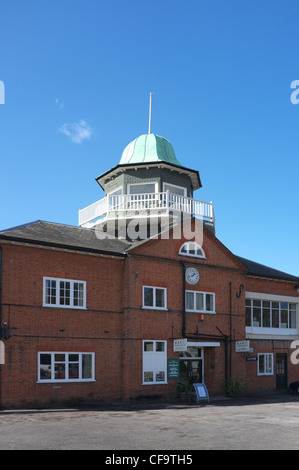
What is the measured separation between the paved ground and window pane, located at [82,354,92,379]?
6.03ft

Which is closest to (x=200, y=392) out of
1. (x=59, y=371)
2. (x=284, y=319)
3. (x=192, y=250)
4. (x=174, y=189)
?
(x=59, y=371)

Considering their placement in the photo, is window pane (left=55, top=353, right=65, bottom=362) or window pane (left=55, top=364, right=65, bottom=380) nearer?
window pane (left=55, top=364, right=65, bottom=380)

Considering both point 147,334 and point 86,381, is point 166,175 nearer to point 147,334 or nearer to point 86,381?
point 147,334

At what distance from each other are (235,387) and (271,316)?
6098mm

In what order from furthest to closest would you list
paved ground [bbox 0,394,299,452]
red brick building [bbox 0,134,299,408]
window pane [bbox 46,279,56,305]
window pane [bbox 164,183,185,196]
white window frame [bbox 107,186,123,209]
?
window pane [bbox 164,183,185,196]
white window frame [bbox 107,186,123,209]
window pane [bbox 46,279,56,305]
red brick building [bbox 0,134,299,408]
paved ground [bbox 0,394,299,452]

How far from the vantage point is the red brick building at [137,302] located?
2102cm

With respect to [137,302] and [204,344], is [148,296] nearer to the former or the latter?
[137,302]

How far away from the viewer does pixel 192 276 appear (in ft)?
86.1

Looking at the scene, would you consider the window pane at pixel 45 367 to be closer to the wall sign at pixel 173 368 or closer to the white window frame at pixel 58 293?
the white window frame at pixel 58 293

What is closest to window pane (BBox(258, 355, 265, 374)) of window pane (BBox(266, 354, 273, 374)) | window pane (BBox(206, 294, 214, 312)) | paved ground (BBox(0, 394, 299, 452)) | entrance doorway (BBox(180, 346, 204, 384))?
window pane (BBox(266, 354, 273, 374))

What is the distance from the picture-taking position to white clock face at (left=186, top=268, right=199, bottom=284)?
26047 mm

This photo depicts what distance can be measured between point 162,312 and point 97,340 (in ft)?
11.9

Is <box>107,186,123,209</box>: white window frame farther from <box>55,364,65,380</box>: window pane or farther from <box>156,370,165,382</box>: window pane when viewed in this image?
<box>55,364,65,380</box>: window pane
